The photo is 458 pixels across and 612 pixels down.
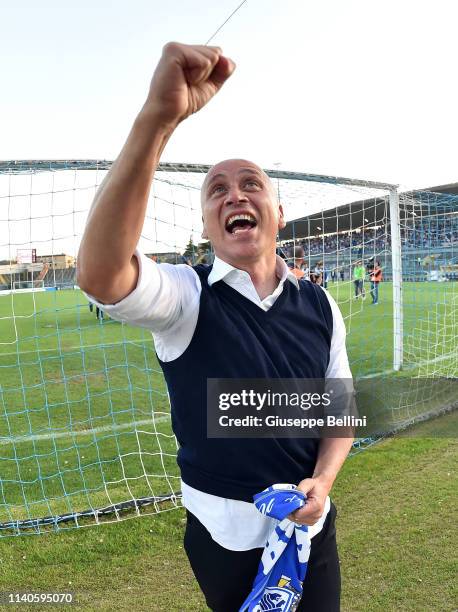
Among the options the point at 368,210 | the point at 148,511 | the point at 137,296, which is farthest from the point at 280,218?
the point at 368,210

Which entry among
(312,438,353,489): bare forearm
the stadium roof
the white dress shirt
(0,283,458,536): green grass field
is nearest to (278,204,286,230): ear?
the white dress shirt

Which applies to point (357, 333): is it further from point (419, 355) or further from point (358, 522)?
point (358, 522)

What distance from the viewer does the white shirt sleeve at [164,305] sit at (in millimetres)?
Answer: 1070

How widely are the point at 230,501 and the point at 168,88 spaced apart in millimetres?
974

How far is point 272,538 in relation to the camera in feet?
4.27

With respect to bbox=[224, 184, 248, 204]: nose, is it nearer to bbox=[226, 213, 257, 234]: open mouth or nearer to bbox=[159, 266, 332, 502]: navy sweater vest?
bbox=[226, 213, 257, 234]: open mouth

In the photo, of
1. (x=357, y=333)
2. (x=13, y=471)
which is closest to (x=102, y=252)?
(x=13, y=471)

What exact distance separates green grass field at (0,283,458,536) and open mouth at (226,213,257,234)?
3036 mm

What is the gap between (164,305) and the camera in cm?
116

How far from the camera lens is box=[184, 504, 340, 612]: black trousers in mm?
1352

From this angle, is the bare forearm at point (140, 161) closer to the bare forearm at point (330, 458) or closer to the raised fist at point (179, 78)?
the raised fist at point (179, 78)

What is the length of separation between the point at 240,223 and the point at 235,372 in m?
0.38

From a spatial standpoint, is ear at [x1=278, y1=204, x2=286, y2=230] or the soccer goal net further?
the soccer goal net

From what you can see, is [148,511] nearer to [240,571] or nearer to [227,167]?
[240,571]
